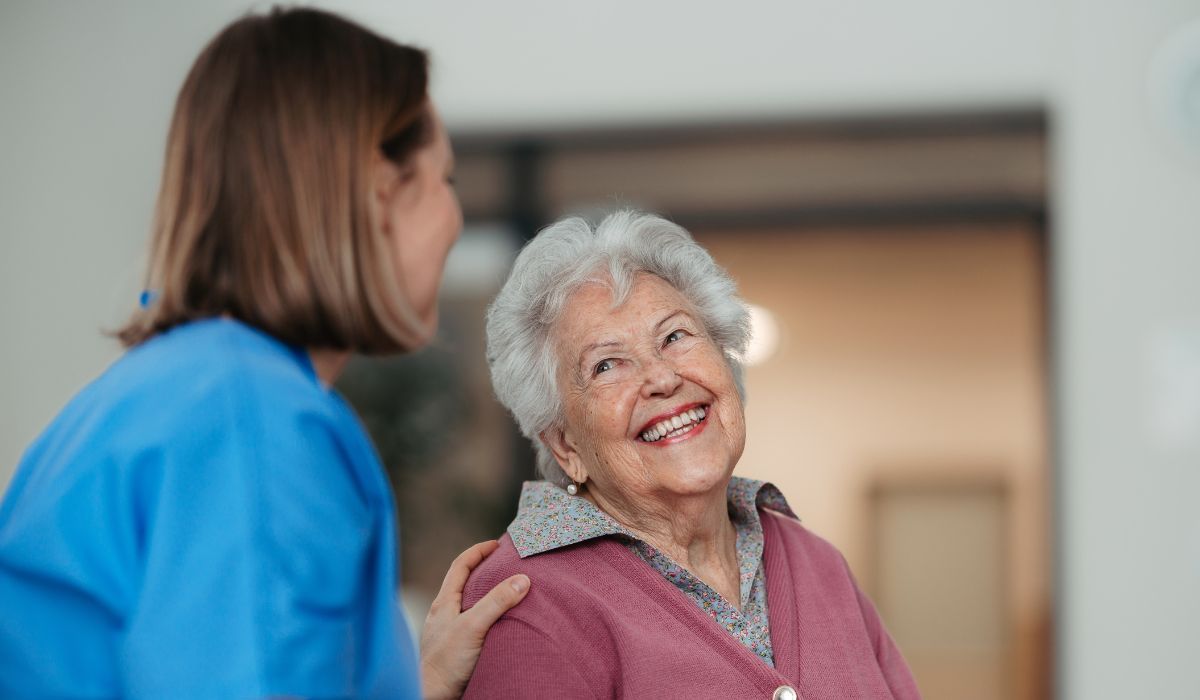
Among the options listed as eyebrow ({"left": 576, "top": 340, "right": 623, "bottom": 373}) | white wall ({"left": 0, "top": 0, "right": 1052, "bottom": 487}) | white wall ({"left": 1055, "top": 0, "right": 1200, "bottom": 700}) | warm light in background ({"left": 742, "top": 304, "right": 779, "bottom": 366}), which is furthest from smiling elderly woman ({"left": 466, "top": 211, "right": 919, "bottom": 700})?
warm light in background ({"left": 742, "top": 304, "right": 779, "bottom": 366})

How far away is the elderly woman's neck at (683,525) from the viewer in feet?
6.57

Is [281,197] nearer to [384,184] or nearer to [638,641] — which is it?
[384,184]

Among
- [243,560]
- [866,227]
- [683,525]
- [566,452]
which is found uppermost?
[866,227]

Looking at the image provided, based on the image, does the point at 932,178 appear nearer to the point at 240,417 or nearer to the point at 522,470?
the point at 522,470

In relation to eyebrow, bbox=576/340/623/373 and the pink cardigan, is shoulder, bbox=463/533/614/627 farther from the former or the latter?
eyebrow, bbox=576/340/623/373

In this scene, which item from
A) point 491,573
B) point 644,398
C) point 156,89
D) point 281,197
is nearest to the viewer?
point 281,197

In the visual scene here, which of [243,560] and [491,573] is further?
[491,573]

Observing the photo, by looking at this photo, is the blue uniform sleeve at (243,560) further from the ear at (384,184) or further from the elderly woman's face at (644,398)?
the elderly woman's face at (644,398)

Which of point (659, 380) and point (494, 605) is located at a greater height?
point (659, 380)

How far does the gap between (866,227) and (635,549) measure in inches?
120

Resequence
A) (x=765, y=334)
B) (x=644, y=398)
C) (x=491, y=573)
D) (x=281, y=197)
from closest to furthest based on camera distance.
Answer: (x=281, y=197) → (x=491, y=573) → (x=644, y=398) → (x=765, y=334)

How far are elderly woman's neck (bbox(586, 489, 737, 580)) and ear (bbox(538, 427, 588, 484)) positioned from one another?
0.16 feet

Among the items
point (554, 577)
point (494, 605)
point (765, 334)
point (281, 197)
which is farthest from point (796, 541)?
point (765, 334)

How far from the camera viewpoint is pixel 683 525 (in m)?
2.01
